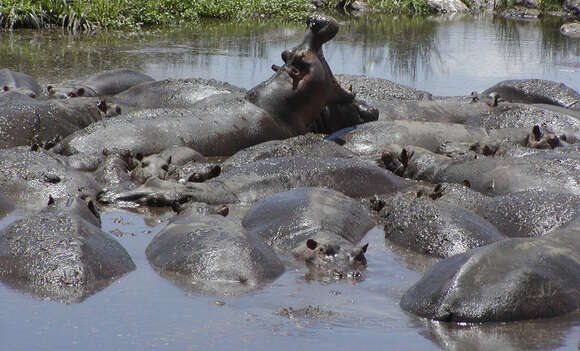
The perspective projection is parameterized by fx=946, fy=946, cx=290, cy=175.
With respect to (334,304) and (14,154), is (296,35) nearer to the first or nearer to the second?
(14,154)

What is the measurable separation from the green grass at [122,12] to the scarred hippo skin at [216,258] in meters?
15.0

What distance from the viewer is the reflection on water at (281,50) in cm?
1619

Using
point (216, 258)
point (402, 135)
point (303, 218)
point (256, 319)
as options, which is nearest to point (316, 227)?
point (303, 218)

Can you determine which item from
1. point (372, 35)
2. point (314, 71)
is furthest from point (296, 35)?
point (314, 71)

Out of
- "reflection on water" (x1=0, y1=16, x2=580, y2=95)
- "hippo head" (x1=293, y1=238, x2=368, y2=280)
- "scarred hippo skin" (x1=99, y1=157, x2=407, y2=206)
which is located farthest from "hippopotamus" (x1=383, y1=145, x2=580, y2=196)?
"reflection on water" (x1=0, y1=16, x2=580, y2=95)

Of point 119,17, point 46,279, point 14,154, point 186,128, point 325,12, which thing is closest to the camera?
point 46,279

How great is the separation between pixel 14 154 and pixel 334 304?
3928 mm

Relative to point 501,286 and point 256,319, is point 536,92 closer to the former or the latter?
point 501,286

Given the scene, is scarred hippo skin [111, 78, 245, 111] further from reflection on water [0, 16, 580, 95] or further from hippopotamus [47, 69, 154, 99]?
reflection on water [0, 16, 580, 95]

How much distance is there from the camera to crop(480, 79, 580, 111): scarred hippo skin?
13.6m

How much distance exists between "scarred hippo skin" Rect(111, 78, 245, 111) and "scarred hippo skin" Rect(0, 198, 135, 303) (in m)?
6.41

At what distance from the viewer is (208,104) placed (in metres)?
11.3

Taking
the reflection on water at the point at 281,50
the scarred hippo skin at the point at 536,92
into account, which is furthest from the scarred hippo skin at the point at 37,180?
the scarred hippo skin at the point at 536,92

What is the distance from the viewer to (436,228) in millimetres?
6863
